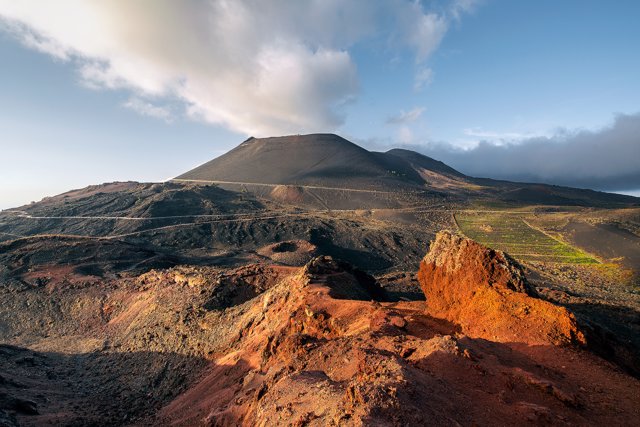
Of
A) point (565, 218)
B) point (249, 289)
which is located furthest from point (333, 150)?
point (249, 289)

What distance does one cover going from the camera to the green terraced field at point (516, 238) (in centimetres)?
4009

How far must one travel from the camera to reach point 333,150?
4441 inches

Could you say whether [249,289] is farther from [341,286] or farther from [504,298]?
[504,298]

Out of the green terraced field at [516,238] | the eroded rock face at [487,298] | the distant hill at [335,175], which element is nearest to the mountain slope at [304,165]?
the distant hill at [335,175]

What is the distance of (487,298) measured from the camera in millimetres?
9578

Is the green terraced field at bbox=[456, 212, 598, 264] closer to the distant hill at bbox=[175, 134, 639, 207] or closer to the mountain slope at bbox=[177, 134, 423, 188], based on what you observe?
the distant hill at bbox=[175, 134, 639, 207]

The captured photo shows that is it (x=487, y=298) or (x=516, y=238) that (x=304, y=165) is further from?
(x=487, y=298)

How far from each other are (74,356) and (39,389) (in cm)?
514

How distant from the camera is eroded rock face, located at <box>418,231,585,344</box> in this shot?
8.06 metres

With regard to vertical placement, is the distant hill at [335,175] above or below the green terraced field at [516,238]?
above

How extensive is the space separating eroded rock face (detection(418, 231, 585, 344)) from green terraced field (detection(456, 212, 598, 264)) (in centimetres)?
3311

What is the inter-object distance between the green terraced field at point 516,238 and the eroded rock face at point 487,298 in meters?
33.1

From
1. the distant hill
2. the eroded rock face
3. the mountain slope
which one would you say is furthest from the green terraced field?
the eroded rock face

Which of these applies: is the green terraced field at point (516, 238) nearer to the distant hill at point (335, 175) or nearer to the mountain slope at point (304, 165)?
the distant hill at point (335, 175)
